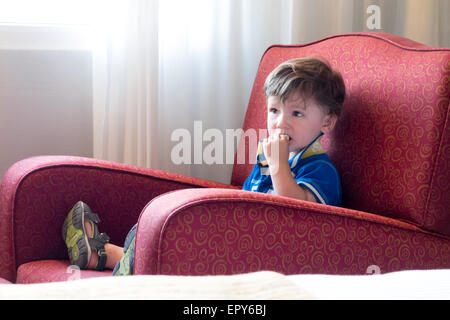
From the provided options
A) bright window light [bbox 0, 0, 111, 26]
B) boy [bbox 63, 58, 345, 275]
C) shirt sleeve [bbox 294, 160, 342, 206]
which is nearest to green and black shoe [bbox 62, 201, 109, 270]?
boy [bbox 63, 58, 345, 275]

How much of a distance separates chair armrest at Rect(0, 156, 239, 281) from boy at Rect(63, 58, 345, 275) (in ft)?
0.19

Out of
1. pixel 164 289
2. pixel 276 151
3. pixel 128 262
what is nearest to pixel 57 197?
pixel 128 262

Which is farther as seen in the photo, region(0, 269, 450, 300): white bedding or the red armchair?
the red armchair

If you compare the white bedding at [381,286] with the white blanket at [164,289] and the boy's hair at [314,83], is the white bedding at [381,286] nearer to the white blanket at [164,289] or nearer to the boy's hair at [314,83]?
the white blanket at [164,289]

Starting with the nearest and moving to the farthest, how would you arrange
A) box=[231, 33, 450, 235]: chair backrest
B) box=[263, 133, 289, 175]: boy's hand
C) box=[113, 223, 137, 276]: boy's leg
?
1. box=[113, 223, 137, 276]: boy's leg
2. box=[231, 33, 450, 235]: chair backrest
3. box=[263, 133, 289, 175]: boy's hand

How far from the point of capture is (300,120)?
51.5 inches

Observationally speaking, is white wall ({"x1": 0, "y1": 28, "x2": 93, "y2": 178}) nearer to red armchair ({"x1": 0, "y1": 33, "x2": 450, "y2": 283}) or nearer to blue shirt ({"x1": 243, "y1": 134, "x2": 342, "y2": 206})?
red armchair ({"x1": 0, "y1": 33, "x2": 450, "y2": 283})

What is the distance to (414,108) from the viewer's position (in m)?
1.19

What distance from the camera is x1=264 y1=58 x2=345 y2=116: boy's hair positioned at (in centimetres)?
130

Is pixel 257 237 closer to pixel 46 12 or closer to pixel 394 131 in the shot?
pixel 394 131

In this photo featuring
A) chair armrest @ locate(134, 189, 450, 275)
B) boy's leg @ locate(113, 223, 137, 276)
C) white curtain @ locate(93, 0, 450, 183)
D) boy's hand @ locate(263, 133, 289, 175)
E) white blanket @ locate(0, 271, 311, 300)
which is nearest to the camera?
white blanket @ locate(0, 271, 311, 300)

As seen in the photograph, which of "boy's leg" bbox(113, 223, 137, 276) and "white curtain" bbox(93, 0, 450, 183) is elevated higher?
"white curtain" bbox(93, 0, 450, 183)

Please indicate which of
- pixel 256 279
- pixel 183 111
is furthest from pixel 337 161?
pixel 256 279

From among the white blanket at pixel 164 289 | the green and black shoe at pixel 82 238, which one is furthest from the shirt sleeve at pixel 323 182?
the white blanket at pixel 164 289
